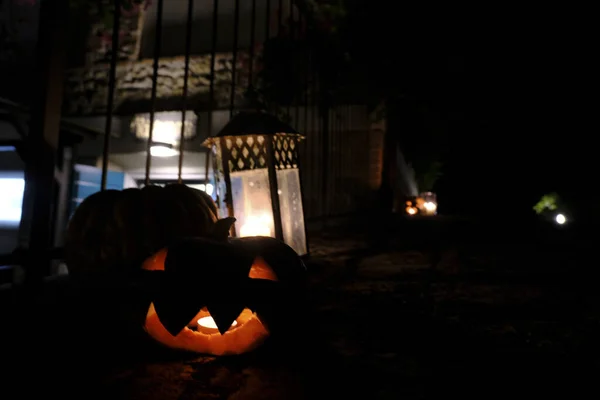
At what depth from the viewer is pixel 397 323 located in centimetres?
115

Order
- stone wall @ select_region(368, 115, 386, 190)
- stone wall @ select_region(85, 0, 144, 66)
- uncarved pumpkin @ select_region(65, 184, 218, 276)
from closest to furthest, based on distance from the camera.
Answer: uncarved pumpkin @ select_region(65, 184, 218, 276), stone wall @ select_region(368, 115, 386, 190), stone wall @ select_region(85, 0, 144, 66)

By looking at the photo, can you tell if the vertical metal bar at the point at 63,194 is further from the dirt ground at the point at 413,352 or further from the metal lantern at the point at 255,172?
the dirt ground at the point at 413,352

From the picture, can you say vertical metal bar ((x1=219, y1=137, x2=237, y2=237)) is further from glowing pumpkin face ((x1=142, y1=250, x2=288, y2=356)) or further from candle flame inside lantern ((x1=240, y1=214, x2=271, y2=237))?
glowing pumpkin face ((x1=142, y1=250, x2=288, y2=356))

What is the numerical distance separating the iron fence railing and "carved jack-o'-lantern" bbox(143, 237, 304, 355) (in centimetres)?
51

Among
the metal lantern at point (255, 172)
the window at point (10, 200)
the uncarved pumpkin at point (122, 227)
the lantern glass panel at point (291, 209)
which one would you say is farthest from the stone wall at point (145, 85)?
the uncarved pumpkin at point (122, 227)

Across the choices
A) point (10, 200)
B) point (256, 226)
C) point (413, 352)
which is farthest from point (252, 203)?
point (10, 200)

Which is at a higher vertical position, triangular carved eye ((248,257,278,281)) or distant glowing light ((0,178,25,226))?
distant glowing light ((0,178,25,226))

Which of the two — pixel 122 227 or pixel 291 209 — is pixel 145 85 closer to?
pixel 291 209

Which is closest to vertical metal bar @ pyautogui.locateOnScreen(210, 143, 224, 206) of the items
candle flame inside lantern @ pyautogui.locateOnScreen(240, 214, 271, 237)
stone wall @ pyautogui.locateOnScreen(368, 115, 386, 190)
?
candle flame inside lantern @ pyautogui.locateOnScreen(240, 214, 271, 237)

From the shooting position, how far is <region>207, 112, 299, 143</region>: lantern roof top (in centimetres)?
184

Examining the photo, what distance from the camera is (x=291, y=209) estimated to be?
6.96ft

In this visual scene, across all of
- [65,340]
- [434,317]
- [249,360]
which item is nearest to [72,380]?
[65,340]

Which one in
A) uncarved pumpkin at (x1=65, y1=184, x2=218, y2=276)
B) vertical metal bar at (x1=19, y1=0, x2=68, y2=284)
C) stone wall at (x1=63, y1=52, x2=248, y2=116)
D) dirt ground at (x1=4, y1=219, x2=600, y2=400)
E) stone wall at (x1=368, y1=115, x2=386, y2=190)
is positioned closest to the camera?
dirt ground at (x1=4, y1=219, x2=600, y2=400)

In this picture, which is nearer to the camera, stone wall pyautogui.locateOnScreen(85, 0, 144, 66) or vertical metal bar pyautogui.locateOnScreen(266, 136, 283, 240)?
vertical metal bar pyautogui.locateOnScreen(266, 136, 283, 240)
